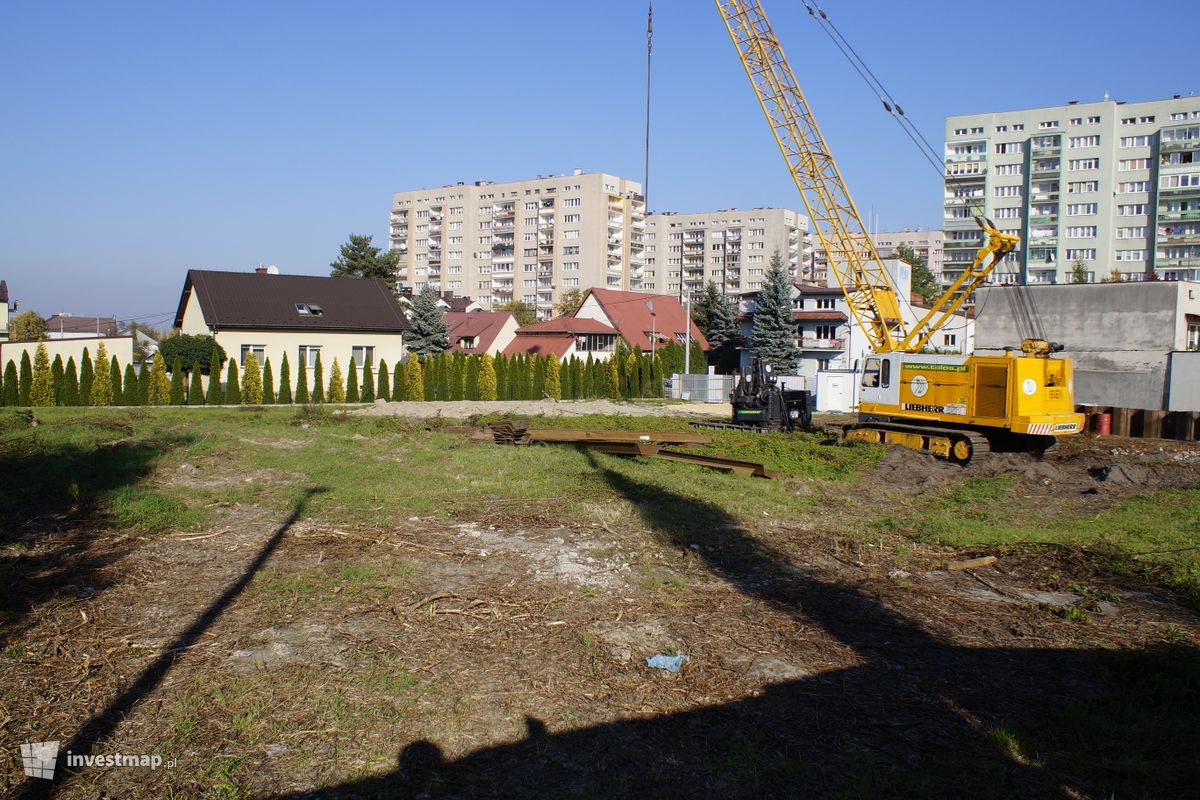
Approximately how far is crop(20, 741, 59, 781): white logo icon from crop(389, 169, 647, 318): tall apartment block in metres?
99.1

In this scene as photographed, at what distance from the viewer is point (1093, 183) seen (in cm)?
7406

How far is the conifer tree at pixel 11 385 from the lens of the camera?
1310 inches

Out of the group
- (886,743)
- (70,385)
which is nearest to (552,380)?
(70,385)

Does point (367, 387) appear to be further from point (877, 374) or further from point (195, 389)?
point (877, 374)

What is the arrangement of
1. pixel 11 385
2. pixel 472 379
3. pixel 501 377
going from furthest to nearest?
pixel 501 377, pixel 472 379, pixel 11 385

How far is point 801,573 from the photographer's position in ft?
32.6

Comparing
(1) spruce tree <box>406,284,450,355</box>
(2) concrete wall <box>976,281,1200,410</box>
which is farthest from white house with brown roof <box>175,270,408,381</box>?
(2) concrete wall <box>976,281,1200,410</box>

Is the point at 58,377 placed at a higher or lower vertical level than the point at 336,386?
higher

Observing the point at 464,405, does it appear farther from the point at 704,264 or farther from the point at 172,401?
the point at 704,264

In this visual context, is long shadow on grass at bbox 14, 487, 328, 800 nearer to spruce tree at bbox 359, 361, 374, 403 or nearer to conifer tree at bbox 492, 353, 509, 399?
spruce tree at bbox 359, 361, 374, 403

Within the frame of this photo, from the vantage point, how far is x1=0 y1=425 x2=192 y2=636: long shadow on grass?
8.16 m

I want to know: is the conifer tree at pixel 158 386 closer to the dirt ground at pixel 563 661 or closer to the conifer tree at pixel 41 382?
the conifer tree at pixel 41 382

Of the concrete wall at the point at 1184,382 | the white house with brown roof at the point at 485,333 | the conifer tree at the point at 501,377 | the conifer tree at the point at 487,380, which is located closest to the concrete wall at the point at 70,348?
the conifer tree at the point at 487,380

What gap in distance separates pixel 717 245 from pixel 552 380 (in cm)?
7313
